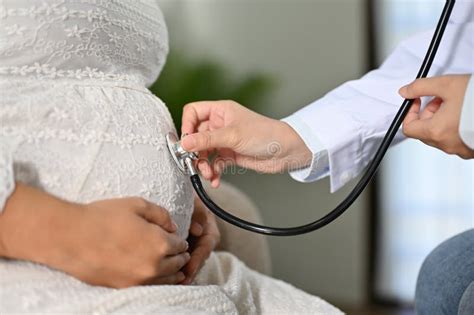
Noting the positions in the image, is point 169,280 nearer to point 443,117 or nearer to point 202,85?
point 443,117

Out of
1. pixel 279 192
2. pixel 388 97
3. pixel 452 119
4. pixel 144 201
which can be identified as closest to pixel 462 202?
pixel 279 192

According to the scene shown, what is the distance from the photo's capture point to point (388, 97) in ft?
3.69

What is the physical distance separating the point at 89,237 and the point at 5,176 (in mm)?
100

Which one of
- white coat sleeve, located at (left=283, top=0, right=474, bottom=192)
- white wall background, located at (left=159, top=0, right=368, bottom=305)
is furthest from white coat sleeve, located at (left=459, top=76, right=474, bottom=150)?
white wall background, located at (left=159, top=0, right=368, bottom=305)

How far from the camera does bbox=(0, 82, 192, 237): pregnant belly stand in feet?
2.43

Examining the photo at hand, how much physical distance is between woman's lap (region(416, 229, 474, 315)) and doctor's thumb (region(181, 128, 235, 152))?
394 mm

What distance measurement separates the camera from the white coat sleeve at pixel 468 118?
2.71 ft

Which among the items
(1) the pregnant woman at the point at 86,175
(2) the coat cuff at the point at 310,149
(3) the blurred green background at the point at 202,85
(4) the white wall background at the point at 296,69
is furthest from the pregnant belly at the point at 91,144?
(4) the white wall background at the point at 296,69

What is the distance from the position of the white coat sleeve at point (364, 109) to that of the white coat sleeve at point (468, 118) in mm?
271

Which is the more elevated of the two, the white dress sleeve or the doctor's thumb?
the white dress sleeve

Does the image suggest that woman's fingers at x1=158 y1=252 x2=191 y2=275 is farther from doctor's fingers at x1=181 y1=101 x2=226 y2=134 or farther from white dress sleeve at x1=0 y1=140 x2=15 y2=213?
doctor's fingers at x1=181 y1=101 x2=226 y2=134

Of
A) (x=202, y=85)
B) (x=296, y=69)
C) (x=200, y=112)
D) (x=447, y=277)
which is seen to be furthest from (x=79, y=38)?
(x=296, y=69)

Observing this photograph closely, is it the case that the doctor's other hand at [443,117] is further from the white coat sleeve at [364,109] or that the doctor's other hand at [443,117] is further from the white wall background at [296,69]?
the white wall background at [296,69]

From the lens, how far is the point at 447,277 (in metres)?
1.09
